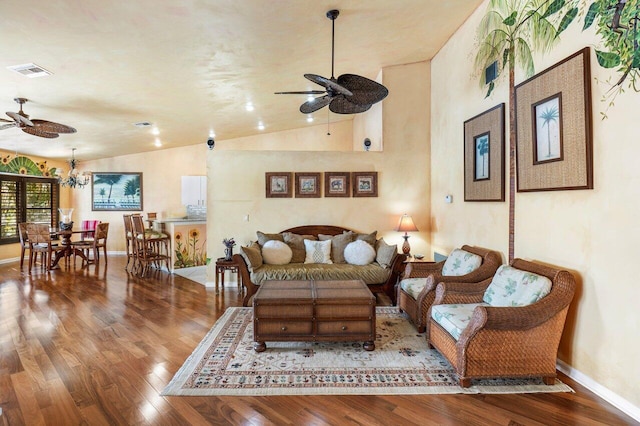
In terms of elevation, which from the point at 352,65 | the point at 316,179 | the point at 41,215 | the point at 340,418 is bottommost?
the point at 340,418

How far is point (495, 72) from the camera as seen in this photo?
3.51 metres

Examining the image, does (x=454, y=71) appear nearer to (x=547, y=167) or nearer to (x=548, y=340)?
(x=547, y=167)

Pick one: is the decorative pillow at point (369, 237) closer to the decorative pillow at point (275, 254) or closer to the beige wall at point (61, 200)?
the decorative pillow at point (275, 254)

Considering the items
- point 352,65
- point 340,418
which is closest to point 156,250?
point 352,65

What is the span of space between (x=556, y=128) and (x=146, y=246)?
22.1ft

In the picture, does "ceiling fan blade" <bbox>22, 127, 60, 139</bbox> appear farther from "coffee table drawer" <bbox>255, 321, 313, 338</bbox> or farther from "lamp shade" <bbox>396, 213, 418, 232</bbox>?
"lamp shade" <bbox>396, 213, 418, 232</bbox>

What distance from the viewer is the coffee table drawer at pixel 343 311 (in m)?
2.95

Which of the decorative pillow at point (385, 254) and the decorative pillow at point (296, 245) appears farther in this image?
the decorative pillow at point (296, 245)

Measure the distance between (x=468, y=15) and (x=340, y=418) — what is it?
456 cm

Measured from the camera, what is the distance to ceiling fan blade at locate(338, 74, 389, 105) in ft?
9.72

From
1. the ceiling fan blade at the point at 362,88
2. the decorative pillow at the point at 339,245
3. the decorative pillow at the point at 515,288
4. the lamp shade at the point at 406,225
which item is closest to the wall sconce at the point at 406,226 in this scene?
the lamp shade at the point at 406,225

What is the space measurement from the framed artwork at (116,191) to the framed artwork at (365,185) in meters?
6.72

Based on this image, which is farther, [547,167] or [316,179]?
[316,179]

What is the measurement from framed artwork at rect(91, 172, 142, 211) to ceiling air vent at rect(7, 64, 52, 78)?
5392mm
